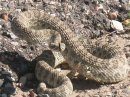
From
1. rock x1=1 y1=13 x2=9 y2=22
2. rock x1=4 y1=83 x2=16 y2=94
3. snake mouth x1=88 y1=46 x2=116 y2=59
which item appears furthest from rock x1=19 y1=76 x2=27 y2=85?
rock x1=1 y1=13 x2=9 y2=22

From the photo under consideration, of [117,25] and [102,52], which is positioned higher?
[117,25]

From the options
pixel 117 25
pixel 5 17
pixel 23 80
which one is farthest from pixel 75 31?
pixel 23 80

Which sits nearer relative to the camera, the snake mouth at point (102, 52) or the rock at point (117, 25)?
the snake mouth at point (102, 52)

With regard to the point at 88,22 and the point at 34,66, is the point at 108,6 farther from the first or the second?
the point at 34,66

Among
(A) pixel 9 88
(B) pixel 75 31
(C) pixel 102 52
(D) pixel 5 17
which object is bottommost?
(A) pixel 9 88

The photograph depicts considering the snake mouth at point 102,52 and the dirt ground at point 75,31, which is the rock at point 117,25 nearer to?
the dirt ground at point 75,31

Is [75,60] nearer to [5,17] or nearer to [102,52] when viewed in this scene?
[102,52]

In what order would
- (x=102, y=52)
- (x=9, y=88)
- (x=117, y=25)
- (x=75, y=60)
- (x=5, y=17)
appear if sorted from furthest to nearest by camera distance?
1. (x=117, y=25)
2. (x=5, y=17)
3. (x=102, y=52)
4. (x=75, y=60)
5. (x=9, y=88)

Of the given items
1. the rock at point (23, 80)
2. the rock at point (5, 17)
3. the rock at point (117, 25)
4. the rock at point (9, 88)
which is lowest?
the rock at point (9, 88)

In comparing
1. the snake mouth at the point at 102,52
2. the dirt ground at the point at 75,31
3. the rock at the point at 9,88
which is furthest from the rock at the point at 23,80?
the snake mouth at the point at 102,52
